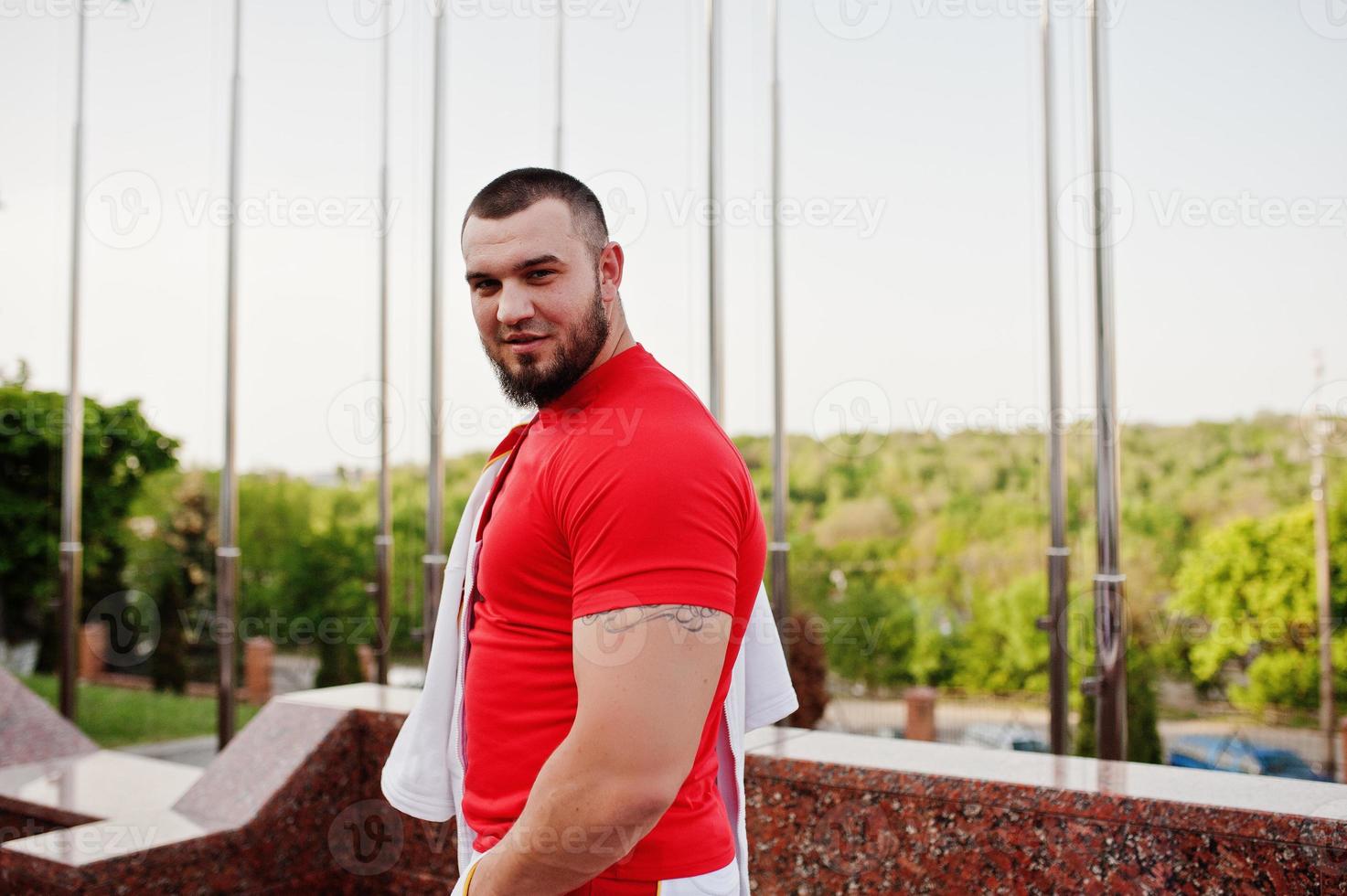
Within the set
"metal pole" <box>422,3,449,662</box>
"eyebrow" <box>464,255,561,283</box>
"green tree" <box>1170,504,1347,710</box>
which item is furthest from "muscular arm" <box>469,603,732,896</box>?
"green tree" <box>1170,504,1347,710</box>

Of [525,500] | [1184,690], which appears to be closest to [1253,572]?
[1184,690]

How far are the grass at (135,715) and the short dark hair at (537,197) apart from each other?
16173 mm

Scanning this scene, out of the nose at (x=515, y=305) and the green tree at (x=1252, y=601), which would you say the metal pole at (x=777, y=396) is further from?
the green tree at (x=1252, y=601)

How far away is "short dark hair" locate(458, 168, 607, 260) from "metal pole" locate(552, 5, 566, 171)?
5452mm

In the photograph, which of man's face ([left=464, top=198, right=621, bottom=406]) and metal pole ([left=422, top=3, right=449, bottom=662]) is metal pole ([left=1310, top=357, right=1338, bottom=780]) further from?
man's face ([left=464, top=198, right=621, bottom=406])

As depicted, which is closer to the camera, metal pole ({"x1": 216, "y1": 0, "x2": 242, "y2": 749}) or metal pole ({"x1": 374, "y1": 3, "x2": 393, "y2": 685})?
metal pole ({"x1": 216, "y1": 0, "x2": 242, "y2": 749})

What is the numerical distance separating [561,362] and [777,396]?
4.47 meters

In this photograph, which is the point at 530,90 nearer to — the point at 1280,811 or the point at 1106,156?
the point at 1106,156

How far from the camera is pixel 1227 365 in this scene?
27.6m

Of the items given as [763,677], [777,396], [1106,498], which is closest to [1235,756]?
[777,396]

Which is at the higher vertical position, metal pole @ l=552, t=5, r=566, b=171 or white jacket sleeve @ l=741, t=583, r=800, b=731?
metal pole @ l=552, t=5, r=566, b=171

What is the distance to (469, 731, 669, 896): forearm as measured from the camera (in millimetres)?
1329

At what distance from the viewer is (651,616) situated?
1.31 m

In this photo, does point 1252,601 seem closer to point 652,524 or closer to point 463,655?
point 463,655
